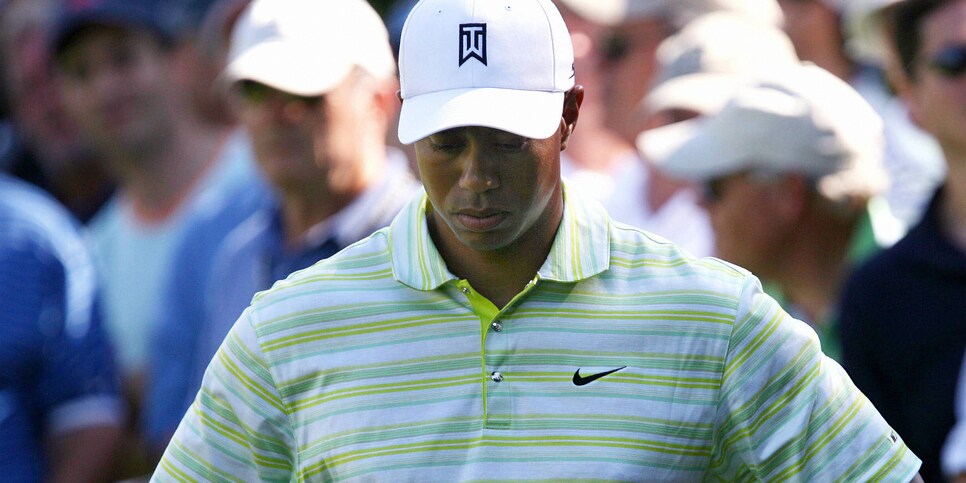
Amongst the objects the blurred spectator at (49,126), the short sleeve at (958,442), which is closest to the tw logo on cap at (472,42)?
the short sleeve at (958,442)

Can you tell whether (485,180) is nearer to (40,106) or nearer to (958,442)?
(958,442)

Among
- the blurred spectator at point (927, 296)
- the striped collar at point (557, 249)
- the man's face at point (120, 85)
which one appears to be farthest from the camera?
the man's face at point (120, 85)

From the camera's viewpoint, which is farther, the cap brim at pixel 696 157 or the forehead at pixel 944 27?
the cap brim at pixel 696 157

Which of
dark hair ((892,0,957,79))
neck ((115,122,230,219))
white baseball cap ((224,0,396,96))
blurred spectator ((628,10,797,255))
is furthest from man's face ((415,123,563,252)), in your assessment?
neck ((115,122,230,219))

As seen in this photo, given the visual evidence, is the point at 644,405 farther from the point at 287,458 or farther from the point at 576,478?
the point at 287,458

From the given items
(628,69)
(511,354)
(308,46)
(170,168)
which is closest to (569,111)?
(511,354)

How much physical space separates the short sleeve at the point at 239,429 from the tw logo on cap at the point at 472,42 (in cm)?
64

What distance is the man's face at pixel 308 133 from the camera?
5.04m

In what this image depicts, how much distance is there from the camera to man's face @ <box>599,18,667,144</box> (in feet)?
21.0

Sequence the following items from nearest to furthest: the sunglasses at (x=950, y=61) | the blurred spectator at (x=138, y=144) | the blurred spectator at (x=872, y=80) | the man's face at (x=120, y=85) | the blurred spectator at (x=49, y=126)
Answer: the sunglasses at (x=950, y=61)
the blurred spectator at (x=872, y=80)
the blurred spectator at (x=138, y=144)
the man's face at (x=120, y=85)
the blurred spectator at (x=49, y=126)

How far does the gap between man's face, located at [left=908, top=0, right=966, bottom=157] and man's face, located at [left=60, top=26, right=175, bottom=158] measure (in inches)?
123

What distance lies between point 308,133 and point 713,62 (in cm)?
142

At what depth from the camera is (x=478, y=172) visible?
9.68 feet

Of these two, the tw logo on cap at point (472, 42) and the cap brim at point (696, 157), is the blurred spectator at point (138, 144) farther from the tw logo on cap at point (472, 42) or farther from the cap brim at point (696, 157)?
the tw logo on cap at point (472, 42)
